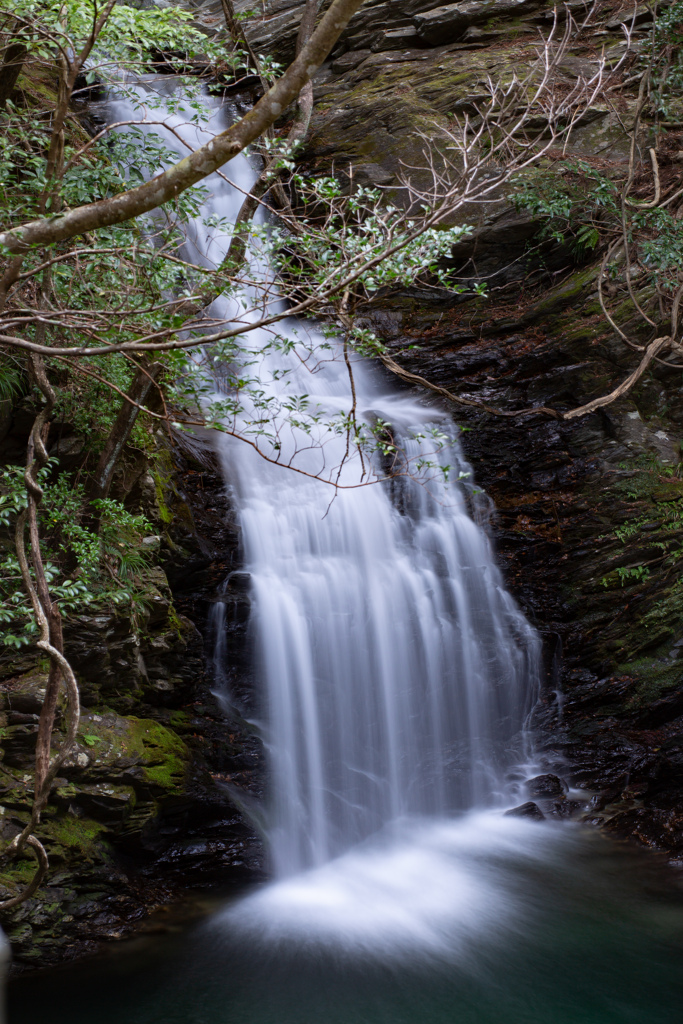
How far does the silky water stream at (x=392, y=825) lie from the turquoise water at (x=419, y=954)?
0.02 meters

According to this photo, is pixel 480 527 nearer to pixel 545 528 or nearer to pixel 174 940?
pixel 545 528

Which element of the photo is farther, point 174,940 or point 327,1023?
point 174,940

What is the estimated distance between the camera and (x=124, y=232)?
4.73m

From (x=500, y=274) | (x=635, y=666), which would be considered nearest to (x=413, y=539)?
(x=635, y=666)

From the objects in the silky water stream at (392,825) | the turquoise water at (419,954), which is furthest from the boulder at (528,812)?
the turquoise water at (419,954)

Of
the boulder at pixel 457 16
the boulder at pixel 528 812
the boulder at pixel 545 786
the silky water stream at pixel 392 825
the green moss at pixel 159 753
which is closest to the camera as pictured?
the silky water stream at pixel 392 825

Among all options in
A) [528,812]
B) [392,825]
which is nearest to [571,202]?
[528,812]

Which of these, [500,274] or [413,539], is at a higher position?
[500,274]

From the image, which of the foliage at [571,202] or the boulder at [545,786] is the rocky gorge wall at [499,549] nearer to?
the boulder at [545,786]

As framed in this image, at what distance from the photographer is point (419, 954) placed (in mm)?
5066

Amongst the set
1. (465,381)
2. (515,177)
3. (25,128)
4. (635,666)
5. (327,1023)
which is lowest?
(327,1023)

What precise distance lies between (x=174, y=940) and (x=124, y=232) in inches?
197

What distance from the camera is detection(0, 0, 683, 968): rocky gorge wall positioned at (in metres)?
5.32

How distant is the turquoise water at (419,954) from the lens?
4.39 meters
